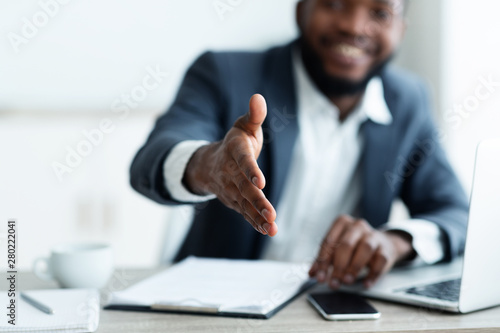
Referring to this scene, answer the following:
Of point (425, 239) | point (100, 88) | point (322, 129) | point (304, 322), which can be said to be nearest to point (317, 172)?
point (322, 129)

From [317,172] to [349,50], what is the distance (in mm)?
329

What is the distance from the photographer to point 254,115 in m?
0.63

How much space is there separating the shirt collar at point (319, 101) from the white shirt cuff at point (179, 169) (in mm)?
603

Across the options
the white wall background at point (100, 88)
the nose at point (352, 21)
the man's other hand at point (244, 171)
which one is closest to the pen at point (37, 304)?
the man's other hand at point (244, 171)

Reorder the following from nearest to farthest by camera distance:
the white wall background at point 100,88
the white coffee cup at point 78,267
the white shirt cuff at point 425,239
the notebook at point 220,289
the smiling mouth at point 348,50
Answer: the notebook at point 220,289 → the white coffee cup at point 78,267 → the white shirt cuff at point 425,239 → the smiling mouth at point 348,50 → the white wall background at point 100,88

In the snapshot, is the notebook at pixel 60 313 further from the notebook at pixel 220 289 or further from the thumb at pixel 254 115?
the thumb at pixel 254 115

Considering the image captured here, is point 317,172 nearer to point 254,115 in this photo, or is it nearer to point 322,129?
point 322,129

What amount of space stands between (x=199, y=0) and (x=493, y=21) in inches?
47.3

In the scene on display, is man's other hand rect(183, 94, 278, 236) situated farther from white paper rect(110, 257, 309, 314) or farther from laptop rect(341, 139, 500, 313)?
laptop rect(341, 139, 500, 313)

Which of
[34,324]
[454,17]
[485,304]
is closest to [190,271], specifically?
[34,324]

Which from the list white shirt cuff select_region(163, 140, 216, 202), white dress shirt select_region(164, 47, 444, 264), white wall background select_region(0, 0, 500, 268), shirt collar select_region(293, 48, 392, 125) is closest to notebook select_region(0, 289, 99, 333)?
white shirt cuff select_region(163, 140, 216, 202)

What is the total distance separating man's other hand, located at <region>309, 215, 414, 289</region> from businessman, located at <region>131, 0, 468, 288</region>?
0.93ft

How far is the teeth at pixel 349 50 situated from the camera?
1.42 meters

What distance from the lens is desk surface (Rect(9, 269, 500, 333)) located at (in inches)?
25.0
